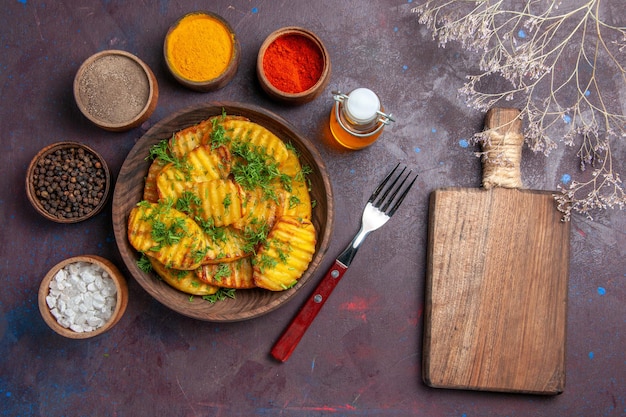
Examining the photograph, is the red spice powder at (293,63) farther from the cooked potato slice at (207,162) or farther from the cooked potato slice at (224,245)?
the cooked potato slice at (224,245)

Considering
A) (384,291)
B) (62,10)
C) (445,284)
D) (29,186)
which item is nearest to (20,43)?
(62,10)

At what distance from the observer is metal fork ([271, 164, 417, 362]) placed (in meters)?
2.10

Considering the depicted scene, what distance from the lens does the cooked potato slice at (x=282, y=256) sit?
1.86 meters

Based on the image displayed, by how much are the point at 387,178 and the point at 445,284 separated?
51 centimetres

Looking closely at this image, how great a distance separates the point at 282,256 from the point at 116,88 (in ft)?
3.11

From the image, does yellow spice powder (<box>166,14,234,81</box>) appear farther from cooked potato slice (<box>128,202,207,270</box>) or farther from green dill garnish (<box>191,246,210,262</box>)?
green dill garnish (<box>191,246,210,262</box>)

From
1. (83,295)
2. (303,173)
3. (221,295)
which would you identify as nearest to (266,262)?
(221,295)

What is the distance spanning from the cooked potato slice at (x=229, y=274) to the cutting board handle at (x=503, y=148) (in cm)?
104

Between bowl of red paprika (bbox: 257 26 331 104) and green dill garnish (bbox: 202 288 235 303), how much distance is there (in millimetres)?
797

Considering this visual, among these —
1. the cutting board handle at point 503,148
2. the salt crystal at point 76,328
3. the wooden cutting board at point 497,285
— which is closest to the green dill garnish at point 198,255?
the salt crystal at point 76,328

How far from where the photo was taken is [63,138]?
7.14ft

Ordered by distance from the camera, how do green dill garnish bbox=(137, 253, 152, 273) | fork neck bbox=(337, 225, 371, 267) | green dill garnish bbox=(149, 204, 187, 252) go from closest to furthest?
green dill garnish bbox=(149, 204, 187, 252), green dill garnish bbox=(137, 253, 152, 273), fork neck bbox=(337, 225, 371, 267)

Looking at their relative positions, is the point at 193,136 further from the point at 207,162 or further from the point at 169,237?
the point at 169,237

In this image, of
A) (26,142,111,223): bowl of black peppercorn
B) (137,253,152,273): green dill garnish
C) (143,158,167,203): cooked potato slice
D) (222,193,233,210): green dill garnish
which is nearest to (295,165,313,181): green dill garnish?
(222,193,233,210): green dill garnish
